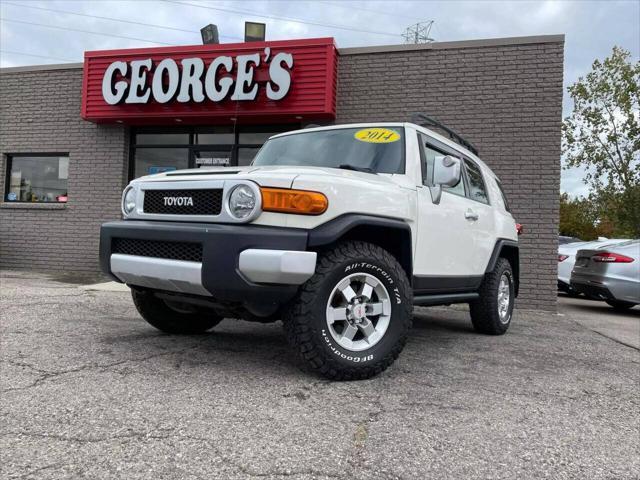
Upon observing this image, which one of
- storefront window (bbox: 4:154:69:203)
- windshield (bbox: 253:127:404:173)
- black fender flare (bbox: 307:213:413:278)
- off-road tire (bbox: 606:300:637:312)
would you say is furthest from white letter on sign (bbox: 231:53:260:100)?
off-road tire (bbox: 606:300:637:312)

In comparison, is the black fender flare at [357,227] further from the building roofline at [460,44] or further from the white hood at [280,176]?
the building roofline at [460,44]

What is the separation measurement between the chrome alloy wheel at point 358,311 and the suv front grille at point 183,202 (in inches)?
36.3

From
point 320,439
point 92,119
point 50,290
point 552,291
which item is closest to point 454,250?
point 320,439

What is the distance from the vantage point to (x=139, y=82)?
8961 millimetres

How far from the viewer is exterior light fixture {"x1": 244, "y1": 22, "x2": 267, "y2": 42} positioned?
9328 millimetres

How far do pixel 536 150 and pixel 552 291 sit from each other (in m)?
2.27

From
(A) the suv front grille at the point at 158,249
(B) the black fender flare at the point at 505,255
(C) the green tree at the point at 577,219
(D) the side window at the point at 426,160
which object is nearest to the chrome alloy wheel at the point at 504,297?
(B) the black fender flare at the point at 505,255

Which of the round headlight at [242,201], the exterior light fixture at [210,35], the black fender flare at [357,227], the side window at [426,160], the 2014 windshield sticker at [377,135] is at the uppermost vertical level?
the exterior light fixture at [210,35]

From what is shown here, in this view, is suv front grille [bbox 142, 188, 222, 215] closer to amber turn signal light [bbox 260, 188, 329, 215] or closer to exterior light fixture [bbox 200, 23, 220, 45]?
amber turn signal light [bbox 260, 188, 329, 215]

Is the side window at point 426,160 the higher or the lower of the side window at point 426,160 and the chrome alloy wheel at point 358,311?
the higher

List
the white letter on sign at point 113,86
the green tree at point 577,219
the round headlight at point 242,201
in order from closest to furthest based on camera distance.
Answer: the round headlight at point 242,201 < the white letter on sign at point 113,86 < the green tree at point 577,219

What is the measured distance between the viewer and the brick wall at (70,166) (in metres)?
9.77

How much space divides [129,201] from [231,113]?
17.7 ft

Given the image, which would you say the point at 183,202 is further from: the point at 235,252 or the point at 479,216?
the point at 479,216
